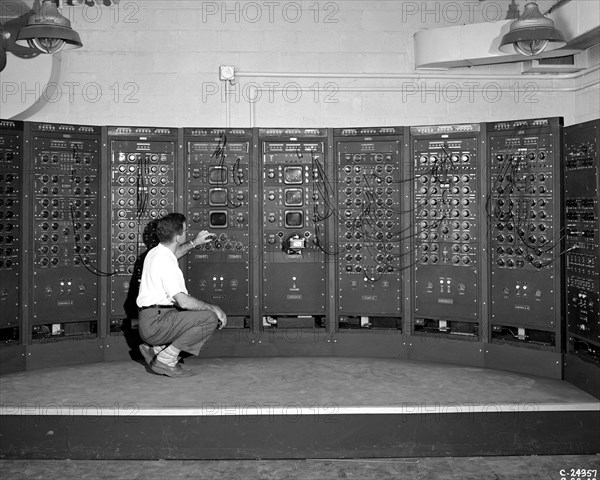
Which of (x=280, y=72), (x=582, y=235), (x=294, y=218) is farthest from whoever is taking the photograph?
(x=280, y=72)

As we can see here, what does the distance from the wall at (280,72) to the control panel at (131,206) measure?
0.79 metres

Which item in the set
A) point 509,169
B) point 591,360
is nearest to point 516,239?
point 509,169

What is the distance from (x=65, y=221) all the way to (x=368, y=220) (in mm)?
2512

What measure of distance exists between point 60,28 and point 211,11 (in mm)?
1886

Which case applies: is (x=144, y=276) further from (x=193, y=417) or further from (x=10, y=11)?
(x=10, y=11)

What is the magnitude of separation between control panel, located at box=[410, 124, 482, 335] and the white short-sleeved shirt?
2056 mm

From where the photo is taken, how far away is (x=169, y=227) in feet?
16.6

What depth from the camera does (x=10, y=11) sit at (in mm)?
6371

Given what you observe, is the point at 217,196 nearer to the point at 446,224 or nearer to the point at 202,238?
the point at 202,238

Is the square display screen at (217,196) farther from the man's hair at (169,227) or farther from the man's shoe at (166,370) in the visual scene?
the man's shoe at (166,370)

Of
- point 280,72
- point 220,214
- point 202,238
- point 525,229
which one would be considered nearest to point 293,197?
point 220,214

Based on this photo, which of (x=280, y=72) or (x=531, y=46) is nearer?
(x=531, y=46)

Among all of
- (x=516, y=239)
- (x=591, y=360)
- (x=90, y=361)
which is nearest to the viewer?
(x=591, y=360)

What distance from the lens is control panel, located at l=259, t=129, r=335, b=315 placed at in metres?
5.96
